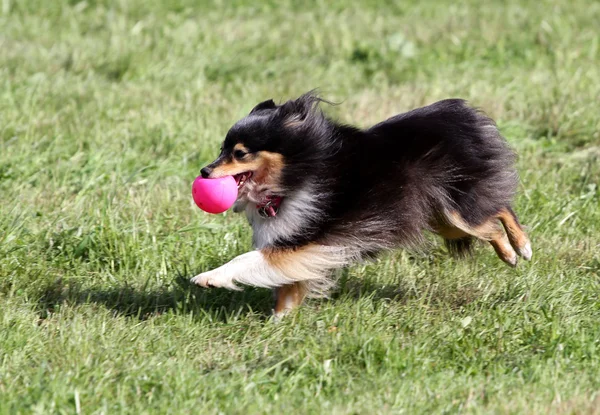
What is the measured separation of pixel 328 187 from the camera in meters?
4.45

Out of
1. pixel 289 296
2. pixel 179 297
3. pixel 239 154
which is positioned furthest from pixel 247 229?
pixel 239 154

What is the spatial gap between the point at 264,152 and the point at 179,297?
0.95 meters

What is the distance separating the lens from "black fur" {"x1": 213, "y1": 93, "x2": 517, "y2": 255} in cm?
445

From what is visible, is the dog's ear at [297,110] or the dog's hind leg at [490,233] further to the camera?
the dog's hind leg at [490,233]

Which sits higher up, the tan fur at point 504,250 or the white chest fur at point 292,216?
the white chest fur at point 292,216

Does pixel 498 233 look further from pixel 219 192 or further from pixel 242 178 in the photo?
pixel 219 192

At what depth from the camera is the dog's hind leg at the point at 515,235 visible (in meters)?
5.02

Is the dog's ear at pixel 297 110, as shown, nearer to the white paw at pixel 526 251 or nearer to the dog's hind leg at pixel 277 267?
the dog's hind leg at pixel 277 267

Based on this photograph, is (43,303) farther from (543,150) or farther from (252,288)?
(543,150)

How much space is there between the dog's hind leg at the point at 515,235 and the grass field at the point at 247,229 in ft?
0.40

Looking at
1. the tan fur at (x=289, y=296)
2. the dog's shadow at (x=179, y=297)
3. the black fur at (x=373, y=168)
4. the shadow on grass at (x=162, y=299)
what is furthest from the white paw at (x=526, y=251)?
the shadow on grass at (x=162, y=299)

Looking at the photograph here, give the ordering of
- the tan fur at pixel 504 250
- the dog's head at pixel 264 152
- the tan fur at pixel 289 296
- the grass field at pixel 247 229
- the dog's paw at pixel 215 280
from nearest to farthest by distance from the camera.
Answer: the grass field at pixel 247 229
the dog's paw at pixel 215 280
the dog's head at pixel 264 152
the tan fur at pixel 289 296
the tan fur at pixel 504 250

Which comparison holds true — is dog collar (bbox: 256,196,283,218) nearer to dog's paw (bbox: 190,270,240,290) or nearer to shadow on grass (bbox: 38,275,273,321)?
dog's paw (bbox: 190,270,240,290)

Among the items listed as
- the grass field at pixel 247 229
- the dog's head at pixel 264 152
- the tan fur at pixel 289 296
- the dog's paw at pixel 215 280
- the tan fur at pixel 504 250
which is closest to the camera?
the grass field at pixel 247 229
